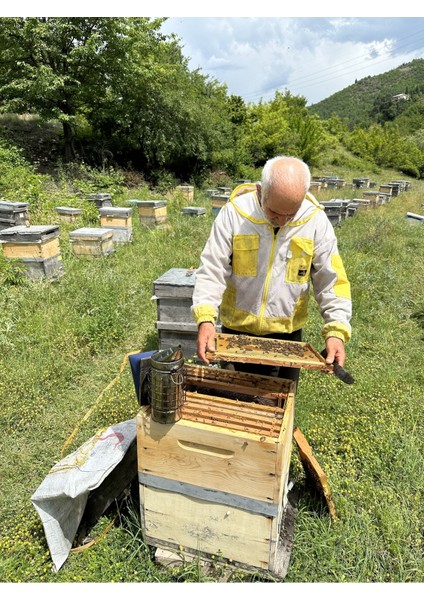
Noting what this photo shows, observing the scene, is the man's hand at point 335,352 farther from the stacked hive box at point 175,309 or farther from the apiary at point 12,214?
the apiary at point 12,214

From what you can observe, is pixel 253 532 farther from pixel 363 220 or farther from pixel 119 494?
pixel 363 220

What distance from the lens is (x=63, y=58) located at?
13.0 metres

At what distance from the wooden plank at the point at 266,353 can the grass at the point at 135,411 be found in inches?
39.9

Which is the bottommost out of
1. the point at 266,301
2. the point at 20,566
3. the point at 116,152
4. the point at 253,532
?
the point at 20,566

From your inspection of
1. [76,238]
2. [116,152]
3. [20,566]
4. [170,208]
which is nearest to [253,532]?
[20,566]

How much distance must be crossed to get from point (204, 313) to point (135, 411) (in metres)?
1.50

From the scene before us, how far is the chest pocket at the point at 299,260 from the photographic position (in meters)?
2.10

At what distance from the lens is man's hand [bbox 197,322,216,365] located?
1946mm

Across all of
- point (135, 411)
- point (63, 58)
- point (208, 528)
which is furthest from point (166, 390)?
point (63, 58)

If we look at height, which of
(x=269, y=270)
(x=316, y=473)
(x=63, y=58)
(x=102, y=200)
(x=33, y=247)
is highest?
(x=63, y=58)

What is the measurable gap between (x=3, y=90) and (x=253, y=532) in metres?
15.0

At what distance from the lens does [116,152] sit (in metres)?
16.6

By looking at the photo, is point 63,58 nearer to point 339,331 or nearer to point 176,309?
point 176,309

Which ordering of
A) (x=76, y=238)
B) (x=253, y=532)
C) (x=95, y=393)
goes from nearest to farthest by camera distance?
(x=253, y=532)
(x=95, y=393)
(x=76, y=238)
